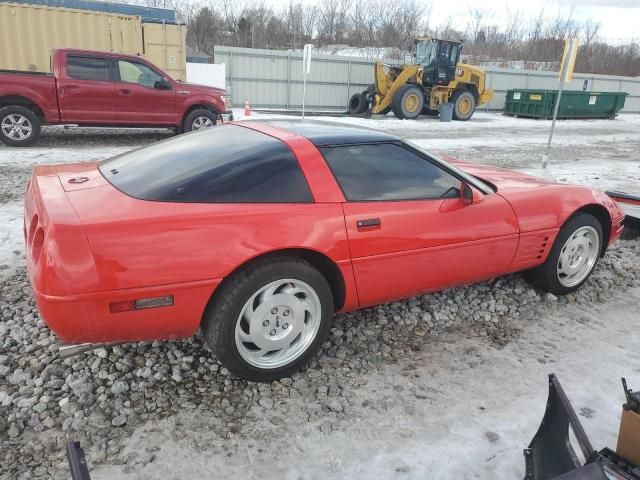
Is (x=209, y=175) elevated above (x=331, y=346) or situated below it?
above

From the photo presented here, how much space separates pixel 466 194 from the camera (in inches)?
129

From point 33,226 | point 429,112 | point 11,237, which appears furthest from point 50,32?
point 33,226

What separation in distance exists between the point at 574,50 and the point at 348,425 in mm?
8607

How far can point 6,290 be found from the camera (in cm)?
364

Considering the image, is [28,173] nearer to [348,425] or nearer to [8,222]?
[8,222]

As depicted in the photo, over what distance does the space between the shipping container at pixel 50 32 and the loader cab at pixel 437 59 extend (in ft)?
31.5

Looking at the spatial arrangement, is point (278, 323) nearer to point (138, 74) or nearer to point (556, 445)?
point (556, 445)

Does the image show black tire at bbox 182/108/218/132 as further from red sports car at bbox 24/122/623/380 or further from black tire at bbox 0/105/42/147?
red sports car at bbox 24/122/623/380

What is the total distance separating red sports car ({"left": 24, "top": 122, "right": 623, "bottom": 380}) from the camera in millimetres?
2334

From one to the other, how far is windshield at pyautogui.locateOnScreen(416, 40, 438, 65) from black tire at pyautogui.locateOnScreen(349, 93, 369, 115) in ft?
7.83

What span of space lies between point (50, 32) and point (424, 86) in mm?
12063

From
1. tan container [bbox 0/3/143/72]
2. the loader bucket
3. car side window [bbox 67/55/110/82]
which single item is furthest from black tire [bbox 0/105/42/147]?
the loader bucket

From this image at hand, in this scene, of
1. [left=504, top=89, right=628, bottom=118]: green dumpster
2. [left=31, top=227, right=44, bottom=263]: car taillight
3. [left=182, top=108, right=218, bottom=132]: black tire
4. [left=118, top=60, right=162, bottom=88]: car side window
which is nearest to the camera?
[left=31, top=227, right=44, bottom=263]: car taillight

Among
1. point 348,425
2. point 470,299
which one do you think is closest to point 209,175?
point 348,425
